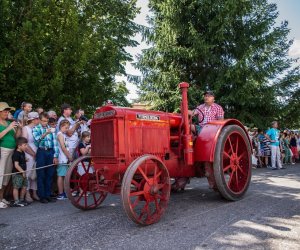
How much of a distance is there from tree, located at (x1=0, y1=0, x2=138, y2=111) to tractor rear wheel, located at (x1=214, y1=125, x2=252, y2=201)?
5.29m

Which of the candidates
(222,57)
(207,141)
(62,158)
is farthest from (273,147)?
(62,158)

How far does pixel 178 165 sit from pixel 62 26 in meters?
7.16

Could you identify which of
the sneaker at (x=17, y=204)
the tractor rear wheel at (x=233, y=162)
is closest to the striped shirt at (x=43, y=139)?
the sneaker at (x=17, y=204)

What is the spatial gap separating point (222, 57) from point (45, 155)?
10679 millimetres

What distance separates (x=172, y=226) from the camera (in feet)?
14.2

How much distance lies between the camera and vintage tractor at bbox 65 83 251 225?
14.9 ft

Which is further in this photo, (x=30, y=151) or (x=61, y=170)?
(x=61, y=170)

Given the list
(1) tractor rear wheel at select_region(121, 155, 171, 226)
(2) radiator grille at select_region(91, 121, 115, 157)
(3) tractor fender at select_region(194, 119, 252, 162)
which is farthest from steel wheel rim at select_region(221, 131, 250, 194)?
(2) radiator grille at select_region(91, 121, 115, 157)

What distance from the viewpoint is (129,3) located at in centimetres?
1781

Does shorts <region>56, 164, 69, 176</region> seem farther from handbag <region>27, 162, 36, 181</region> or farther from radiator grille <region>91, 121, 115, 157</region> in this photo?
radiator grille <region>91, 121, 115, 157</region>

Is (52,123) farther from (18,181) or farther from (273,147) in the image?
(273,147)

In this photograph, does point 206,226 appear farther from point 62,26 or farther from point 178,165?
point 62,26

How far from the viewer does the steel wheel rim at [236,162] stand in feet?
19.5

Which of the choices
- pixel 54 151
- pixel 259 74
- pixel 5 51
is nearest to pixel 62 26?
pixel 5 51
